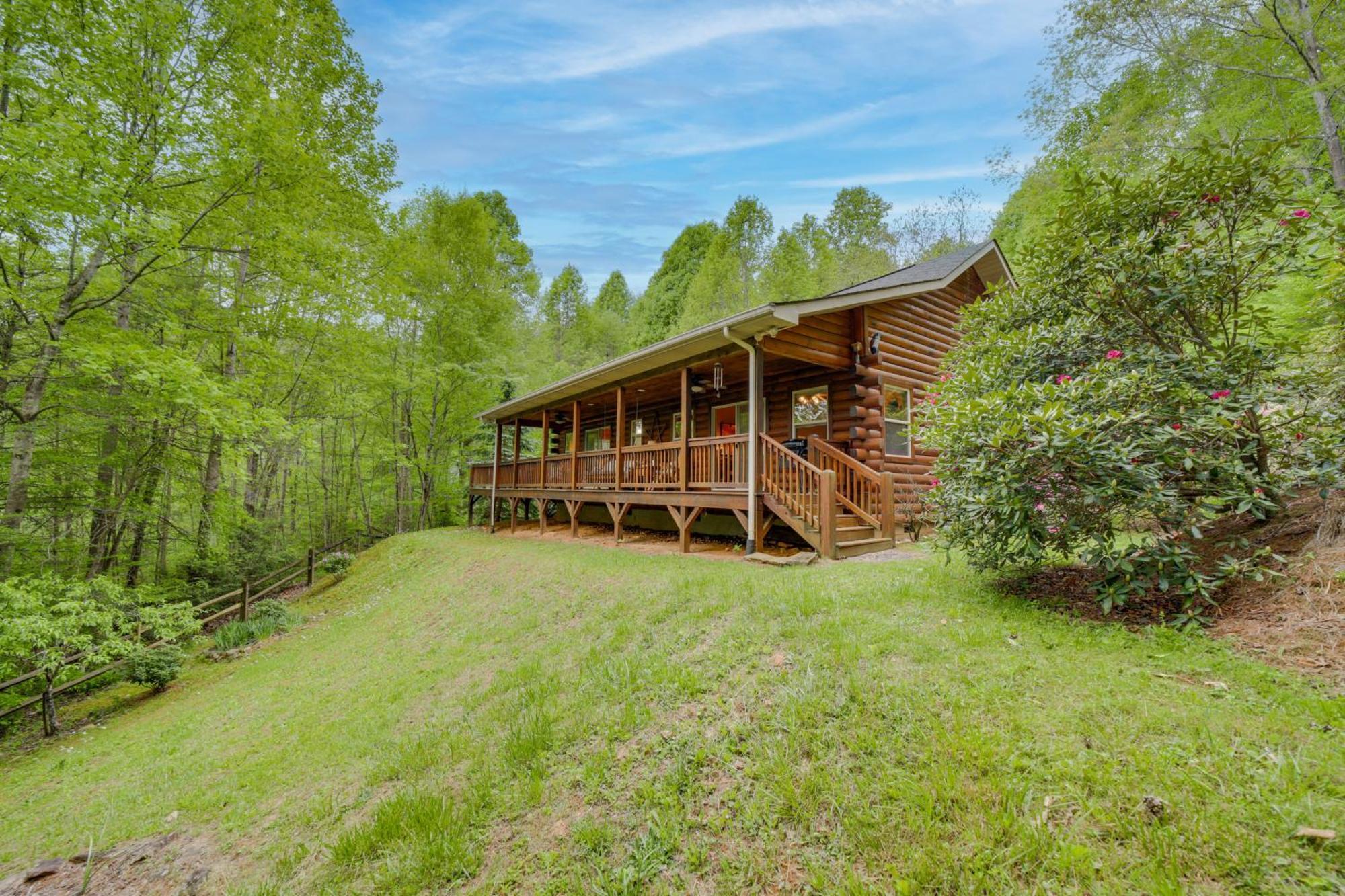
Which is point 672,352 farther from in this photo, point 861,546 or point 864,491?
point 861,546

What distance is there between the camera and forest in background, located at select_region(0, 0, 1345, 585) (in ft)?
21.7

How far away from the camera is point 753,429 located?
7.54 m

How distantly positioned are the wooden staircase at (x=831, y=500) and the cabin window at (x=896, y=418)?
209cm

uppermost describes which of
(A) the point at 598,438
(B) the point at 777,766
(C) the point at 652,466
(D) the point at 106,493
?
(A) the point at 598,438

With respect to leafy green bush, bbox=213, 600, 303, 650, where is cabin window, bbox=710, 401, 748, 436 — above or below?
above

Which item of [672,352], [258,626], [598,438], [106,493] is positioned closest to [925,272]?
[672,352]

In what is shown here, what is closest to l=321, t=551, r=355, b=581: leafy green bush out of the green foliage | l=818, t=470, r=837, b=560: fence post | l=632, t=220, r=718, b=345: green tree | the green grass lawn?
the green foliage

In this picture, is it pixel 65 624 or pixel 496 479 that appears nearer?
pixel 65 624

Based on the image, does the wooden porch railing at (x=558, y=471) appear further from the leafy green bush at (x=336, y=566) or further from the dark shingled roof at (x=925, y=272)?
the dark shingled roof at (x=925, y=272)

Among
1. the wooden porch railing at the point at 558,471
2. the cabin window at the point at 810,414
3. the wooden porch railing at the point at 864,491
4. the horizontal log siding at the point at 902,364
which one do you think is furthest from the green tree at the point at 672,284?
the wooden porch railing at the point at 864,491

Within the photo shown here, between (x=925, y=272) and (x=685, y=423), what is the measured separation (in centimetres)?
654

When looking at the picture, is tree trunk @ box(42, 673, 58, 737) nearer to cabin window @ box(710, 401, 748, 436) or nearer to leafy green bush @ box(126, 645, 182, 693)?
leafy green bush @ box(126, 645, 182, 693)

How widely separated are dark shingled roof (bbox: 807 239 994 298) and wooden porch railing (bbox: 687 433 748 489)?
354 centimetres

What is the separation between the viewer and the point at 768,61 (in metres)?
12.0
